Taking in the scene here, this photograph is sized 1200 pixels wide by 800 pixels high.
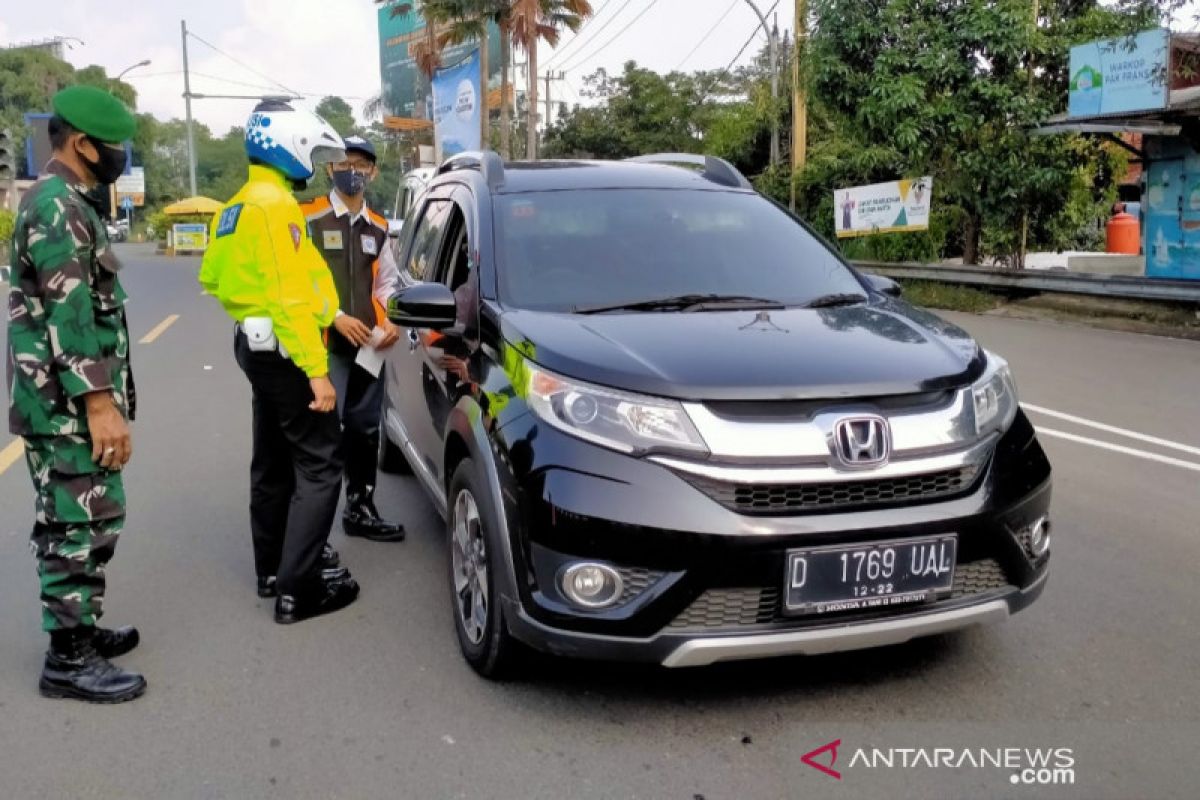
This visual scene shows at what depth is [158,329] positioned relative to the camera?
48.3ft

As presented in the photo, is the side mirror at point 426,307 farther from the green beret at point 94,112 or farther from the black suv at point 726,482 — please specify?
the green beret at point 94,112

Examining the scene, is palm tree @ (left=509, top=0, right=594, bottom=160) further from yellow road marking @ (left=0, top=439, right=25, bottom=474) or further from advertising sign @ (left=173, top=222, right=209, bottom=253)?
yellow road marking @ (left=0, top=439, right=25, bottom=474)

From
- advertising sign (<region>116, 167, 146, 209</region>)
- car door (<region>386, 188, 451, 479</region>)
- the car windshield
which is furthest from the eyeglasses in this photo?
advertising sign (<region>116, 167, 146, 209</region>)

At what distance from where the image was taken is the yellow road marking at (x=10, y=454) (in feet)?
22.5

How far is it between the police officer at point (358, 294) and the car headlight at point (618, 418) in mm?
1830

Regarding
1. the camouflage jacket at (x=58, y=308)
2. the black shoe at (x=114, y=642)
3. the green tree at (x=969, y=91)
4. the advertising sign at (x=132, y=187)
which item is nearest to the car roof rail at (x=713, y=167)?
the camouflage jacket at (x=58, y=308)

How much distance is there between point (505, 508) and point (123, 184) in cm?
8051

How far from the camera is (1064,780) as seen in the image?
298 centimetres

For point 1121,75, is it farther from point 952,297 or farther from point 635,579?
point 635,579

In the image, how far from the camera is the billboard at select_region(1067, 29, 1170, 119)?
14.6m

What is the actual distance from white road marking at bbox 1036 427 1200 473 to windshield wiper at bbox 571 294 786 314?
373 centimetres

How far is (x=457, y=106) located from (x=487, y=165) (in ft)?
119

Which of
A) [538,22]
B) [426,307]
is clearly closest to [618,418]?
[426,307]

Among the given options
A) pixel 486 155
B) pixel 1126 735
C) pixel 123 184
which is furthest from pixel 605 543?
pixel 123 184
